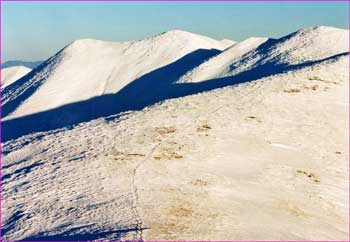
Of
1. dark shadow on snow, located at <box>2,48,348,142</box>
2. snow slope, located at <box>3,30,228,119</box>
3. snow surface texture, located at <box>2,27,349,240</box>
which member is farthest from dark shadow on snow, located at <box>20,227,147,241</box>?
snow slope, located at <box>3,30,228,119</box>

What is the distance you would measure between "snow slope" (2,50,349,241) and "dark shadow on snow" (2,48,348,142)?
2073 centimetres

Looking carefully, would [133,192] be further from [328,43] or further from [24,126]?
[328,43]

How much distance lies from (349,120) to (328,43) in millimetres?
34442

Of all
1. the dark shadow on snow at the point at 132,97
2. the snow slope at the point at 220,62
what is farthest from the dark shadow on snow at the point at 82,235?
the snow slope at the point at 220,62

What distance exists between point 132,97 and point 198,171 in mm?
47775

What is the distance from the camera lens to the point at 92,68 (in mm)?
91000

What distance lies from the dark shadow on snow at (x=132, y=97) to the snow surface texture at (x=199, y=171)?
20.5 metres

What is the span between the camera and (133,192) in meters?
23.8

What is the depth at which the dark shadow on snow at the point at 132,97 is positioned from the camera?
6347 cm

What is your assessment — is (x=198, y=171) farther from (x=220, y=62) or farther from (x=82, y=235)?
(x=220, y=62)

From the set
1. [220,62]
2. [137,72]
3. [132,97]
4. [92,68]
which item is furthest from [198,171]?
[92,68]

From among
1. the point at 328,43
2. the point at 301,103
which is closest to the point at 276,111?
the point at 301,103

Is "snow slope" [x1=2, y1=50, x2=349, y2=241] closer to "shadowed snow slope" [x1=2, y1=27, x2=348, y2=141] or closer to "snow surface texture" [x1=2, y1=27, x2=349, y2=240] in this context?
"snow surface texture" [x1=2, y1=27, x2=349, y2=240]

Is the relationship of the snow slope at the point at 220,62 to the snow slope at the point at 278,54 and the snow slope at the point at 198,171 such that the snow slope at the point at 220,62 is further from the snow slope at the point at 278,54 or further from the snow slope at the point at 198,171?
the snow slope at the point at 198,171
